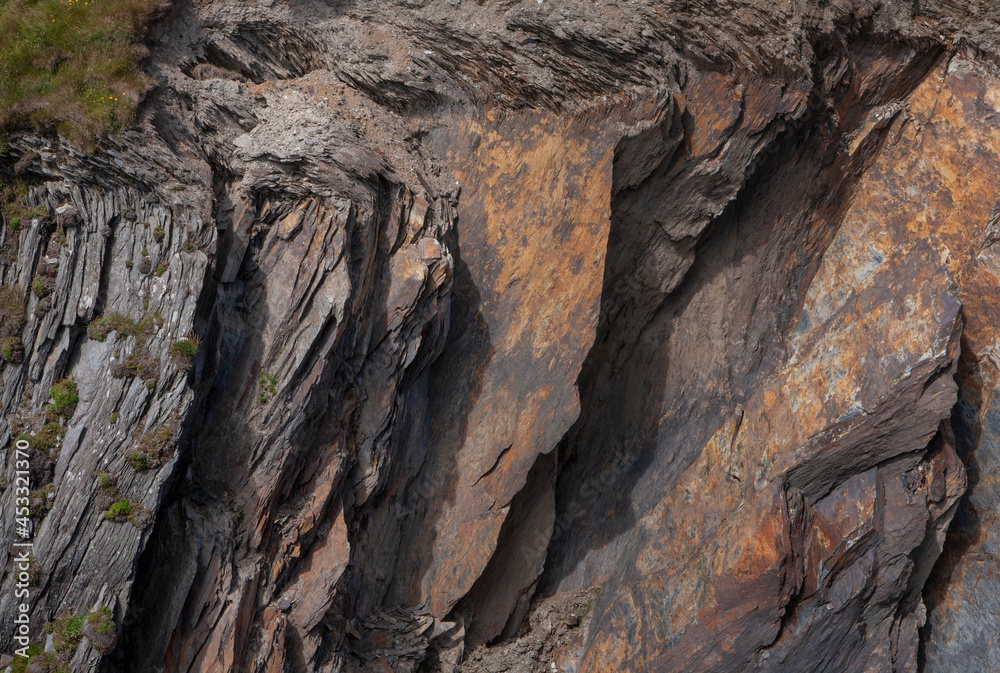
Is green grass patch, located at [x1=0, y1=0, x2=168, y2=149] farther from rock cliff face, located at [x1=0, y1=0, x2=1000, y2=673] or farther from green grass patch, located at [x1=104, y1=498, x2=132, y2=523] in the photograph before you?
green grass patch, located at [x1=104, y1=498, x2=132, y2=523]

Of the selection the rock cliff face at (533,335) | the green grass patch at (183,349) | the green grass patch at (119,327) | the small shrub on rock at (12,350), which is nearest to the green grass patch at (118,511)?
the rock cliff face at (533,335)

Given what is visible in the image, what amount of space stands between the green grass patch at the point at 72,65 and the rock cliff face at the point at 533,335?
42 centimetres

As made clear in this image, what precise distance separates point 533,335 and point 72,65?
Result: 29.6 feet

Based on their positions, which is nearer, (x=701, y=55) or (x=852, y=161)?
(x=701, y=55)

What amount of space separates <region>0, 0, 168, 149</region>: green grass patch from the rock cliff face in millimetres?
417

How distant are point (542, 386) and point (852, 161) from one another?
7.29m

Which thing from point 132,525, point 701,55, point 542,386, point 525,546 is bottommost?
point 132,525

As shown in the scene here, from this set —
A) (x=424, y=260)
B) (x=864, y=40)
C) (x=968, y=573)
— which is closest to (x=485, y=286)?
(x=424, y=260)

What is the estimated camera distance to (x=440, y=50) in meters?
12.8

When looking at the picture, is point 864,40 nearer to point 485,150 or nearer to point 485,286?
point 485,150

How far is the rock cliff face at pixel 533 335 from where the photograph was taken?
1009cm

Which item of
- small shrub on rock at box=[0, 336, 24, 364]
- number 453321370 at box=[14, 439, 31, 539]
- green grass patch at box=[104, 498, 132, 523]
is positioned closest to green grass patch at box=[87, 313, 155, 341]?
small shrub on rock at box=[0, 336, 24, 364]

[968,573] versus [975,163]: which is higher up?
[975,163]

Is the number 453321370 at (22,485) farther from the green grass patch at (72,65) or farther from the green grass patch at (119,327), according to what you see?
the green grass patch at (72,65)
